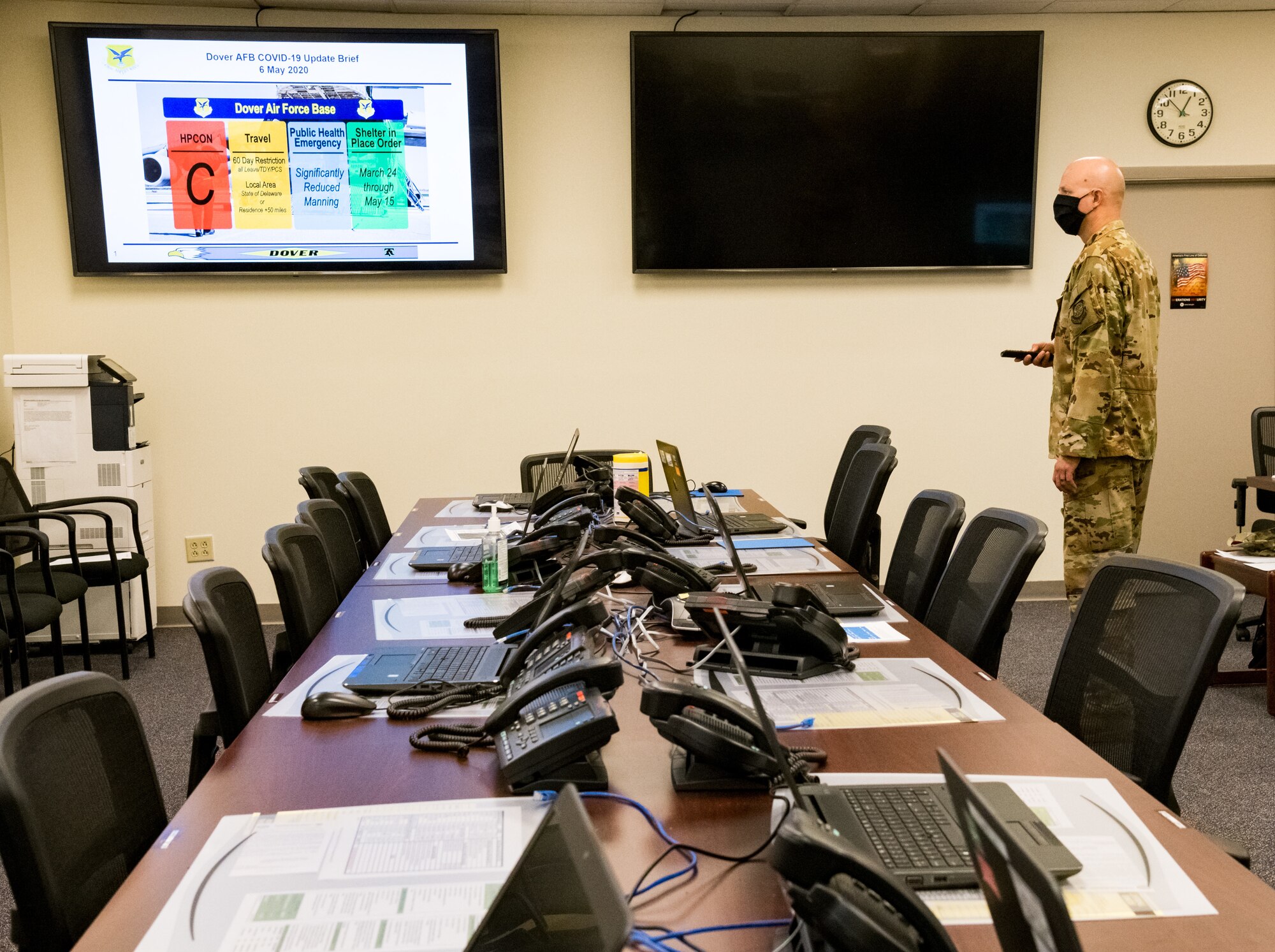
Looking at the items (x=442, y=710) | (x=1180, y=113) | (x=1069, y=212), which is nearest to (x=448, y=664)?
(x=442, y=710)

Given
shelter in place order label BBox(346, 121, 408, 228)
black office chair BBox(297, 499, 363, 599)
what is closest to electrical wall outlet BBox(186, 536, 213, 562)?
shelter in place order label BBox(346, 121, 408, 228)

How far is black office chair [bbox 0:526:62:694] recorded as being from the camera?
327 cm

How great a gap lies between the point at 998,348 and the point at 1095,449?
6.24 feet

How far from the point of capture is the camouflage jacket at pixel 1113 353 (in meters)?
3.24

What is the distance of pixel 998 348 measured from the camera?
502 centimetres

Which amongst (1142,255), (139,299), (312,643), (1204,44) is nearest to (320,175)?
(139,299)

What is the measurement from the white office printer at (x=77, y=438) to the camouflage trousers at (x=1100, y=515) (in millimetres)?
3834

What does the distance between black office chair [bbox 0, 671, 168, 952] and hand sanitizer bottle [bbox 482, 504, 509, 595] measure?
1.05 meters

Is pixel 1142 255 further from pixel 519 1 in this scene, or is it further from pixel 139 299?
pixel 139 299

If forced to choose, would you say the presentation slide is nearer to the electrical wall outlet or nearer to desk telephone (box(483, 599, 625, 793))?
the electrical wall outlet

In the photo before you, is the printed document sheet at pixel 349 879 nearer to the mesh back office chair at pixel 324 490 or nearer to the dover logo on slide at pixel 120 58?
the mesh back office chair at pixel 324 490

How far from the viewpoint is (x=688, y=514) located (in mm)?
2902

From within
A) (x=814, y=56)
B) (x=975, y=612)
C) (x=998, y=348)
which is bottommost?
(x=975, y=612)

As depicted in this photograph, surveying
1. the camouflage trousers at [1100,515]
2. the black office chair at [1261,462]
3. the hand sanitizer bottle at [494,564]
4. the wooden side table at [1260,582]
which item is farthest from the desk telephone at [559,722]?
the black office chair at [1261,462]
